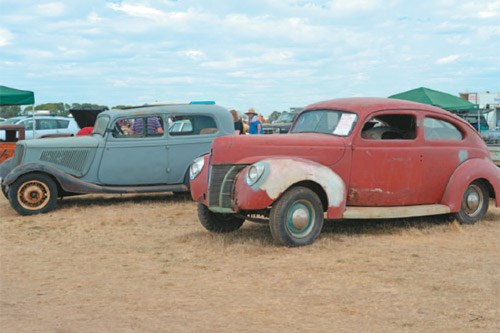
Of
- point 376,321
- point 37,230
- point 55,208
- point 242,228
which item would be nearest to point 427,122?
point 242,228

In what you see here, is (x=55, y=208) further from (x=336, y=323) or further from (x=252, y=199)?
(x=336, y=323)

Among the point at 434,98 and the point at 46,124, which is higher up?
the point at 434,98

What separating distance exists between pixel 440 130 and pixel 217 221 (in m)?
3.03

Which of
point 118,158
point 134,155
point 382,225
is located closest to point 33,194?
point 118,158

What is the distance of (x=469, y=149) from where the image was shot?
8.63 m

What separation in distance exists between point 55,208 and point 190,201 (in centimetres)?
224

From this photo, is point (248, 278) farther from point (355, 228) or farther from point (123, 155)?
point (123, 155)

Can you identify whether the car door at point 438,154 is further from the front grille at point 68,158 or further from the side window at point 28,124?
the side window at point 28,124

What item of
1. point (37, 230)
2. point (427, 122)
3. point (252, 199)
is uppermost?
point (427, 122)

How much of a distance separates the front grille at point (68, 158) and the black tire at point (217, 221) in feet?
11.5

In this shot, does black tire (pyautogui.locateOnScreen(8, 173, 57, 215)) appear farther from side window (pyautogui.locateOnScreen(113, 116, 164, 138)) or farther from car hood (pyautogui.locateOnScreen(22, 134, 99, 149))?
side window (pyautogui.locateOnScreen(113, 116, 164, 138))

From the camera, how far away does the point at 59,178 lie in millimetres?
10539

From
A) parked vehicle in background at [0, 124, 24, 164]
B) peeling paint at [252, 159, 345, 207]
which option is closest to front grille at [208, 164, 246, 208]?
peeling paint at [252, 159, 345, 207]

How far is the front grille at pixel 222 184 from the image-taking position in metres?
7.37
